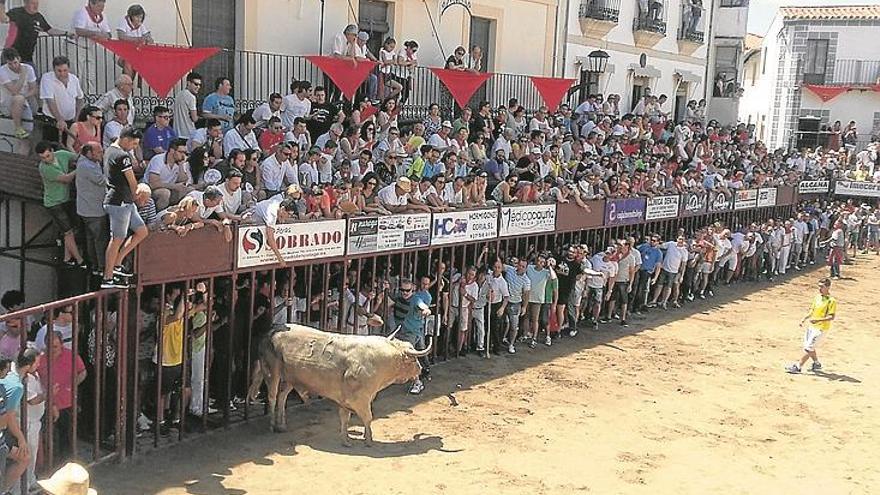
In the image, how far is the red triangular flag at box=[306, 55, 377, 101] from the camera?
17797 millimetres

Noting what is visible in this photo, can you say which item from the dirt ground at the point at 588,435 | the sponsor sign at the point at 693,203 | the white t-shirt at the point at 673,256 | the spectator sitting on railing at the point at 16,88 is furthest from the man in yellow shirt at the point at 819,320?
the spectator sitting on railing at the point at 16,88

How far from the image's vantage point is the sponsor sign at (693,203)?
80.6 ft

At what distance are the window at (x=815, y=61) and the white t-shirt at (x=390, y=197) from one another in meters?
34.8

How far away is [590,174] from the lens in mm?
21406

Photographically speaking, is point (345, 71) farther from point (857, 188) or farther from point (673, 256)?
point (857, 188)

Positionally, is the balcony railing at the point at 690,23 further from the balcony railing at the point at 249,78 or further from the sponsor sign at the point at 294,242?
the sponsor sign at the point at 294,242

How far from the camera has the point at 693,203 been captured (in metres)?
25.0

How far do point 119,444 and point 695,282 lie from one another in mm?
16364

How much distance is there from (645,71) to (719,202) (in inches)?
228

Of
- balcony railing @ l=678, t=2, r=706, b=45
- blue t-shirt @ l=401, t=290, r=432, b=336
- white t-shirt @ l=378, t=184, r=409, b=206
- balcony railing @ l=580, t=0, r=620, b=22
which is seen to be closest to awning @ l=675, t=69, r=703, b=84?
balcony railing @ l=678, t=2, r=706, b=45

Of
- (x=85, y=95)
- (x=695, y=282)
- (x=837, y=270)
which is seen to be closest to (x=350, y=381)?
(x=85, y=95)

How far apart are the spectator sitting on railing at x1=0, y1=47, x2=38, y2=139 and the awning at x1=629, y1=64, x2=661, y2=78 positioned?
20.3 meters

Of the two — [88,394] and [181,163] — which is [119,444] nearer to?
[88,394]

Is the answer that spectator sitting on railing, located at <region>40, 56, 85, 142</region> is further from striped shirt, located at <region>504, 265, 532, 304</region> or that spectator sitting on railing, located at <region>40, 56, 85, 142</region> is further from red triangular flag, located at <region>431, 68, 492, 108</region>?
red triangular flag, located at <region>431, 68, 492, 108</region>
